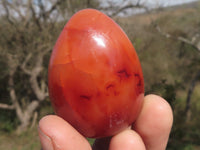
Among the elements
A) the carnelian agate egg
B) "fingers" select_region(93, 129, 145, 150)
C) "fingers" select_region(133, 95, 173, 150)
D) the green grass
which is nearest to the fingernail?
the carnelian agate egg

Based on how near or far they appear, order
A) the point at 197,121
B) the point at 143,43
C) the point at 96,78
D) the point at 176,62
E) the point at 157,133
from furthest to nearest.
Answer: the point at 176,62, the point at 197,121, the point at 143,43, the point at 157,133, the point at 96,78

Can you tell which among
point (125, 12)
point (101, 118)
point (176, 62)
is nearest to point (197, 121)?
point (176, 62)

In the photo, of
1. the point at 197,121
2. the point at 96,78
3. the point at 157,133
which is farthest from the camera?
the point at 197,121

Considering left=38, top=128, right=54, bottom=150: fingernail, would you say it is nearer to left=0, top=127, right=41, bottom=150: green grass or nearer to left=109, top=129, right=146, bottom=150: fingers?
left=109, top=129, right=146, bottom=150: fingers

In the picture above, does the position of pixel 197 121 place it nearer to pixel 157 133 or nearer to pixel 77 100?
pixel 157 133

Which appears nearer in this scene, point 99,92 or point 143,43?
point 99,92

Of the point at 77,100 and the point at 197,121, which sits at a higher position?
the point at 77,100

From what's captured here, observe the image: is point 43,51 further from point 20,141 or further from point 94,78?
point 94,78
